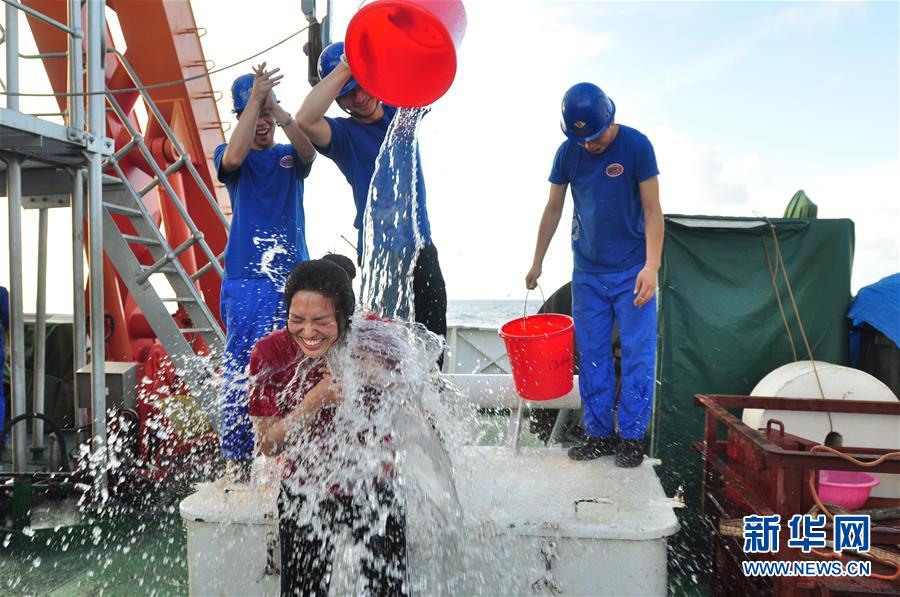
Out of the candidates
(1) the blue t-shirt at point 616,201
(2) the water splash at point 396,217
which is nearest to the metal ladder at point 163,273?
(2) the water splash at point 396,217

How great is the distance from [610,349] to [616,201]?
82 centimetres

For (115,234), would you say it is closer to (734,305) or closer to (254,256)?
(254,256)

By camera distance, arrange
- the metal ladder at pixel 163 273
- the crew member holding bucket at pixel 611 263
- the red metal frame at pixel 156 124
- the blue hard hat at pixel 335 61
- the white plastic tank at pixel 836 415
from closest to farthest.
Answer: the blue hard hat at pixel 335 61, the crew member holding bucket at pixel 611 263, the white plastic tank at pixel 836 415, the metal ladder at pixel 163 273, the red metal frame at pixel 156 124

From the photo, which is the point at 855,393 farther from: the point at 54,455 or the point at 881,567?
the point at 54,455

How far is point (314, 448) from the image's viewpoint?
2.31 metres

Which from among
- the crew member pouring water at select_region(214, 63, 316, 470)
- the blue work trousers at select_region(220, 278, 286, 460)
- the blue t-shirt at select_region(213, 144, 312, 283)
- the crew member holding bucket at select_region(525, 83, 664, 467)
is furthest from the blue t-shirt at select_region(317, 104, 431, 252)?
the crew member holding bucket at select_region(525, 83, 664, 467)

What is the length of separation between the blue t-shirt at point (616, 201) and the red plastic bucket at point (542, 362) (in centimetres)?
45

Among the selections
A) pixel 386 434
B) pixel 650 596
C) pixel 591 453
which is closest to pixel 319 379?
pixel 386 434

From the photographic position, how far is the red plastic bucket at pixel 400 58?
2.73m

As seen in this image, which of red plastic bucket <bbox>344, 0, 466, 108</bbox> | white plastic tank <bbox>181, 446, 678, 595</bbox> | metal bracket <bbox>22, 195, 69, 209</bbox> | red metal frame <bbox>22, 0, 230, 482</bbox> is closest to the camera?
white plastic tank <bbox>181, 446, 678, 595</bbox>

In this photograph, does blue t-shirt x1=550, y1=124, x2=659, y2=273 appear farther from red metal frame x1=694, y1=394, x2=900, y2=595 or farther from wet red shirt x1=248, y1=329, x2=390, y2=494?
wet red shirt x1=248, y1=329, x2=390, y2=494

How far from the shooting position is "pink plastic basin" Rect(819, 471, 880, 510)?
317cm

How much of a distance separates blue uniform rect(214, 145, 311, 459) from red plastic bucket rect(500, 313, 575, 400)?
4.19ft

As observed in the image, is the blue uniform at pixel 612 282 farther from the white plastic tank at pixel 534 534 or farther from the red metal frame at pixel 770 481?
the white plastic tank at pixel 534 534
